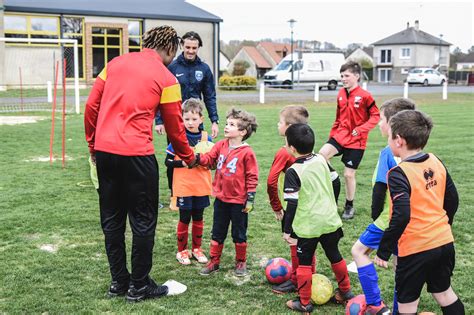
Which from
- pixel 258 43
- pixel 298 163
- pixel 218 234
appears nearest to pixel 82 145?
pixel 218 234

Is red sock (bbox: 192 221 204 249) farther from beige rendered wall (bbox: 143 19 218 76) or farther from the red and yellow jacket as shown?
beige rendered wall (bbox: 143 19 218 76)

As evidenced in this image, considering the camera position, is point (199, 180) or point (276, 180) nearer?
point (276, 180)

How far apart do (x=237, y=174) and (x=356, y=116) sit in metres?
2.85

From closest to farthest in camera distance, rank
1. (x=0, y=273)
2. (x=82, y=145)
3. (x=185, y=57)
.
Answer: (x=0, y=273) → (x=185, y=57) → (x=82, y=145)

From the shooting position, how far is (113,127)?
4.29 meters

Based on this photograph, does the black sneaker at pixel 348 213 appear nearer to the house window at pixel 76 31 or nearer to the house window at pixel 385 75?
the house window at pixel 76 31

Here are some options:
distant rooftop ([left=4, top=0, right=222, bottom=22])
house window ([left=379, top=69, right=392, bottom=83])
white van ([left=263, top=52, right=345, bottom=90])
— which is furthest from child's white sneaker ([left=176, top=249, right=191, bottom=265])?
house window ([left=379, top=69, right=392, bottom=83])

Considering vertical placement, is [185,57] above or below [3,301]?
above

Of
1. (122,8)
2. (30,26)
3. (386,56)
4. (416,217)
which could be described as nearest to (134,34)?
(122,8)

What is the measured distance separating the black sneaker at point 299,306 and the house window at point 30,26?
107 ft

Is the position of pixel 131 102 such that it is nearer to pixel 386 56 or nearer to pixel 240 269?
pixel 240 269

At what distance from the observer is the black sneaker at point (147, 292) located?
4586 mm

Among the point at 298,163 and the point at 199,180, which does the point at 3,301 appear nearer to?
the point at 199,180

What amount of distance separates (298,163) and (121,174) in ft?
4.69
